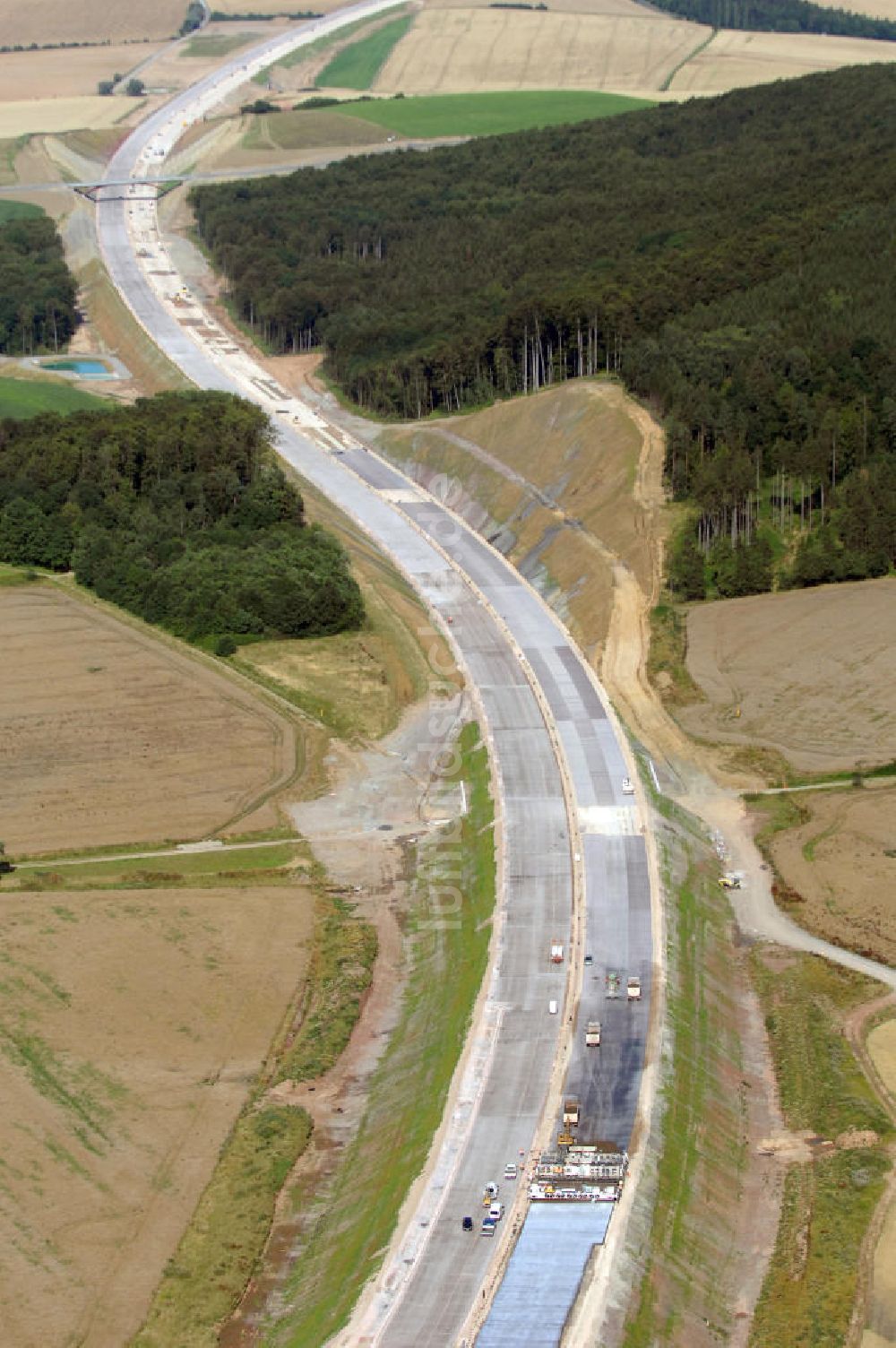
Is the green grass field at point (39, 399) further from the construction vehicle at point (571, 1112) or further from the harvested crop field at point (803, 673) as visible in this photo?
the construction vehicle at point (571, 1112)

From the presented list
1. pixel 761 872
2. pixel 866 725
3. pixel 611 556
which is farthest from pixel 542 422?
pixel 761 872

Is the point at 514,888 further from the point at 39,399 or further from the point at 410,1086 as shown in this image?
the point at 39,399

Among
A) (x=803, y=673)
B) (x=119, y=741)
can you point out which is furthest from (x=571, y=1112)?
(x=803, y=673)

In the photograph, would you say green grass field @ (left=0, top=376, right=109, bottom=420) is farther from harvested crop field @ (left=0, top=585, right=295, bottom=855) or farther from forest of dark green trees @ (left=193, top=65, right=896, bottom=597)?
harvested crop field @ (left=0, top=585, right=295, bottom=855)

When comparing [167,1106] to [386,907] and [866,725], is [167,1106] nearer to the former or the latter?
[386,907]

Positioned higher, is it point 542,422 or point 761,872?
point 542,422
